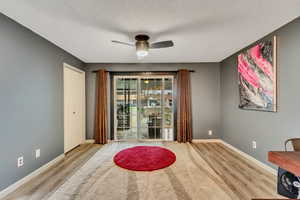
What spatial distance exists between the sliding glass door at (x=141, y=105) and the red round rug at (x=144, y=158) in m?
0.81

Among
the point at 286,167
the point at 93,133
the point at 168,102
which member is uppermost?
the point at 168,102

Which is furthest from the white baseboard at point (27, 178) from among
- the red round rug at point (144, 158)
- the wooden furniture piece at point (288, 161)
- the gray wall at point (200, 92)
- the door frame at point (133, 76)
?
the wooden furniture piece at point (288, 161)

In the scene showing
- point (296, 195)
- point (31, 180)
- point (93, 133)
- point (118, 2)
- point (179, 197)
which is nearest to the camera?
point (296, 195)

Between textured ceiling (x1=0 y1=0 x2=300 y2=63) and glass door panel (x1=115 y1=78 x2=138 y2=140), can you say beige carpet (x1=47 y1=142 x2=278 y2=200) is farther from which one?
textured ceiling (x1=0 y1=0 x2=300 y2=63)

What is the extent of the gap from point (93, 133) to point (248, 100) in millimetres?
4023

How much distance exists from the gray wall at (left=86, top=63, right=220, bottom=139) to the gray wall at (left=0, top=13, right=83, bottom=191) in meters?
1.23

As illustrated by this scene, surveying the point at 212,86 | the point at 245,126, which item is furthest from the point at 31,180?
the point at 212,86

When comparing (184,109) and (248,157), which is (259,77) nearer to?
(248,157)

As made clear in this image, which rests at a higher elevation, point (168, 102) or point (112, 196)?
point (168, 102)

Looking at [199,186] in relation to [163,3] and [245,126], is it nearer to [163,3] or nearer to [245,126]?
[245,126]

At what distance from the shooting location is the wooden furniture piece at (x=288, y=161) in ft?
3.00

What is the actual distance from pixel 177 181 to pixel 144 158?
102 centimetres

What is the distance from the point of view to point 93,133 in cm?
432

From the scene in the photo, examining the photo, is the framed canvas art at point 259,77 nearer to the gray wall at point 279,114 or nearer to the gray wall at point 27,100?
the gray wall at point 279,114
